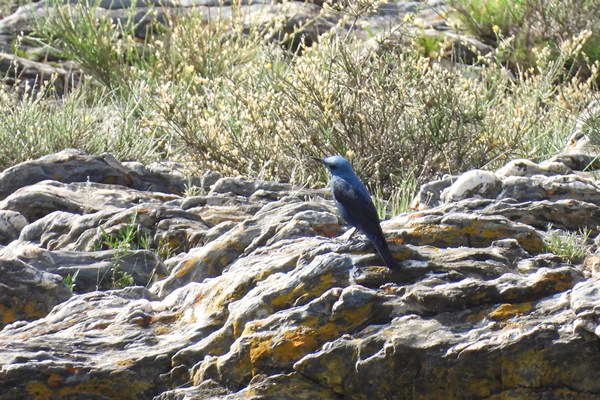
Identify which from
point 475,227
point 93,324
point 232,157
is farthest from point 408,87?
point 93,324

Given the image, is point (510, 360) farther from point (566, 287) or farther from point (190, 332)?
point (190, 332)

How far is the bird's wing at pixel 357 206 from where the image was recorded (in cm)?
368

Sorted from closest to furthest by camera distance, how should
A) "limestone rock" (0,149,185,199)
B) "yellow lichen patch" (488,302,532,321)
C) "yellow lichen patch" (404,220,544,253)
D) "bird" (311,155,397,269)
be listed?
1. "yellow lichen patch" (488,302,532,321)
2. "bird" (311,155,397,269)
3. "yellow lichen patch" (404,220,544,253)
4. "limestone rock" (0,149,185,199)

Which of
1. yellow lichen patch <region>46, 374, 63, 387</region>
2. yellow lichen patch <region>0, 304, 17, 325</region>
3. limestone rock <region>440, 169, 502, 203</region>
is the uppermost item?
yellow lichen patch <region>46, 374, 63, 387</region>

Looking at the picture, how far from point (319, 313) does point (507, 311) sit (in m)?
0.55

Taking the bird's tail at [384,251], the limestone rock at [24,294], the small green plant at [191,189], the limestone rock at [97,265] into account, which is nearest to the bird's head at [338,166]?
the bird's tail at [384,251]

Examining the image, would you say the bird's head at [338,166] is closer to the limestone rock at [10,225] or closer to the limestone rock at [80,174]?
the limestone rock at [10,225]

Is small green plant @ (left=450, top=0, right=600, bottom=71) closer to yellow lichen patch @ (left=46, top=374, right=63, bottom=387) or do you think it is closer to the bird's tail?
the bird's tail

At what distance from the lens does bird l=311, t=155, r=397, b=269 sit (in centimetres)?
362

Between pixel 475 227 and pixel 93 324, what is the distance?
133 centimetres

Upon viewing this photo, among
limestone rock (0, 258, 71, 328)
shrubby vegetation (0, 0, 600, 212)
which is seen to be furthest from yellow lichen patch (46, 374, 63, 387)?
shrubby vegetation (0, 0, 600, 212)

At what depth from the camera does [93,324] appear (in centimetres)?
390

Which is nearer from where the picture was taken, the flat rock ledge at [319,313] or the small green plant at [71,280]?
the flat rock ledge at [319,313]

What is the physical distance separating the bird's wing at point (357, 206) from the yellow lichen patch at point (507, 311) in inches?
18.2
